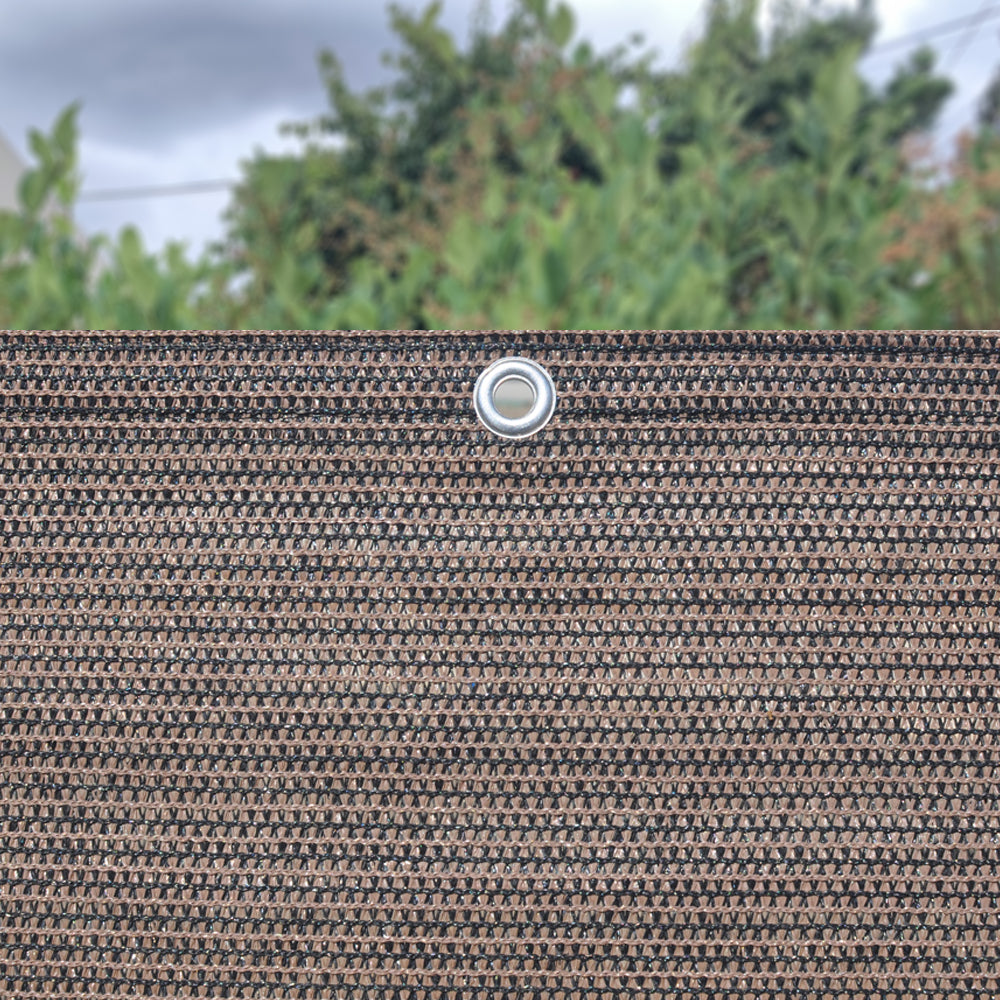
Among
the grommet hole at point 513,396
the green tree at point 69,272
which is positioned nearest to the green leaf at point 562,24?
the green tree at point 69,272

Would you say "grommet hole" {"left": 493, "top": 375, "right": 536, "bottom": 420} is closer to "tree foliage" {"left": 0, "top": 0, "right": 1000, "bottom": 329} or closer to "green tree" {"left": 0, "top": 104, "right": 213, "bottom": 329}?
"tree foliage" {"left": 0, "top": 0, "right": 1000, "bottom": 329}

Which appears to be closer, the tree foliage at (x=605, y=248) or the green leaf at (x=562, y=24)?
the tree foliage at (x=605, y=248)

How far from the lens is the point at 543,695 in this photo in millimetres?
401

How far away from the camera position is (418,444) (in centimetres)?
40

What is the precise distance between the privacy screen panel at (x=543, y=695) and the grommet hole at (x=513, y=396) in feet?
0.04

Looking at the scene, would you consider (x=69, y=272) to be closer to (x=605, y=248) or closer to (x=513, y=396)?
(x=605, y=248)

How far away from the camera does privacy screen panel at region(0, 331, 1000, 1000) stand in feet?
1.31

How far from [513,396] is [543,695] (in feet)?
0.49

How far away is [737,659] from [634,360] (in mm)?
138

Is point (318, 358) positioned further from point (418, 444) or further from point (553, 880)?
point (553, 880)

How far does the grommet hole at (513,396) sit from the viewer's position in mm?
401

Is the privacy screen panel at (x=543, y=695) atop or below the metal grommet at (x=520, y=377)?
below

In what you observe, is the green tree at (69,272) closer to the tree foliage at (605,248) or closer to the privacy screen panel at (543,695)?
the tree foliage at (605,248)

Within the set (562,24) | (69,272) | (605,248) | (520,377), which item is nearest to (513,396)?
(520,377)
